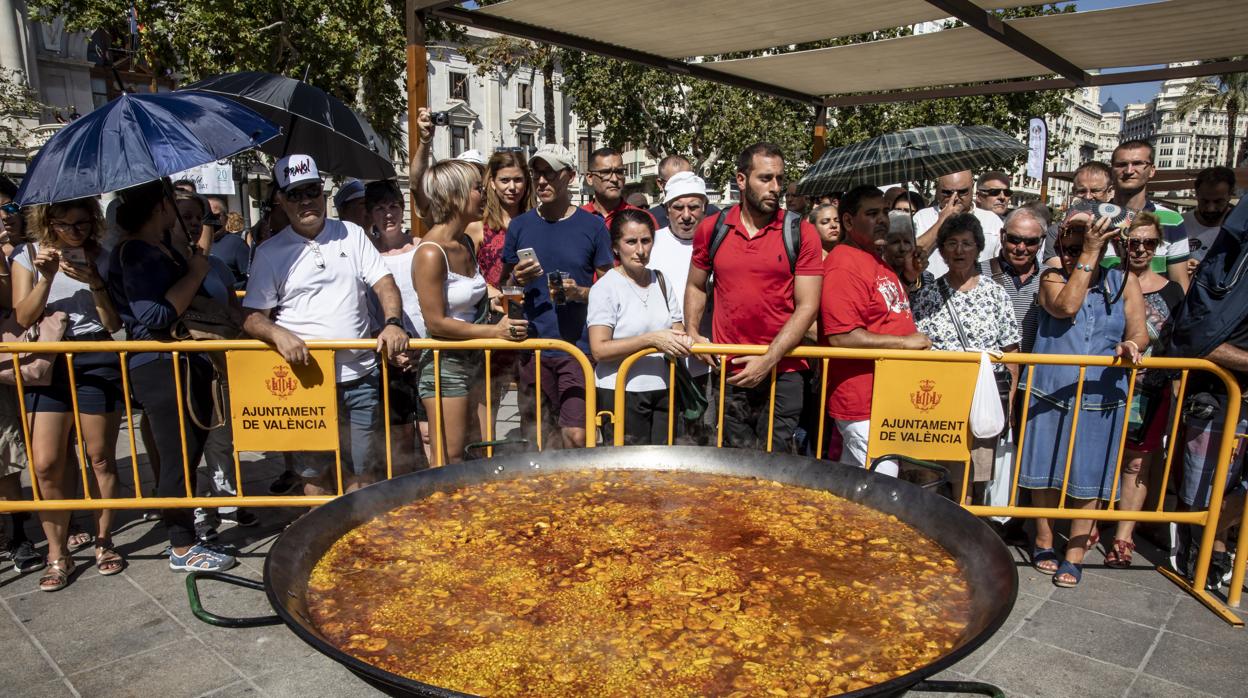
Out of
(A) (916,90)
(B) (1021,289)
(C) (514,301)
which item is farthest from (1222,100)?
(C) (514,301)

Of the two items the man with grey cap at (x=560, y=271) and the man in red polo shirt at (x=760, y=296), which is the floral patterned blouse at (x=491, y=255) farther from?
the man in red polo shirt at (x=760, y=296)

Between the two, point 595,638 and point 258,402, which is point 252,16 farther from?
point 595,638

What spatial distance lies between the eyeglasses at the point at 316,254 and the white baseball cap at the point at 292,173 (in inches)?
12.2

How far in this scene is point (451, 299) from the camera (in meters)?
4.42

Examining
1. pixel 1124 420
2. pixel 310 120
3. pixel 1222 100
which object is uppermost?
pixel 1222 100

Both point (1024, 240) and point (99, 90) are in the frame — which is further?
point (99, 90)

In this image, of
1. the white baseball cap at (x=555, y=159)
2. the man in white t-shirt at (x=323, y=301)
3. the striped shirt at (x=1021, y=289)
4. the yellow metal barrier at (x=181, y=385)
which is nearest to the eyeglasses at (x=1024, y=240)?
the striped shirt at (x=1021, y=289)

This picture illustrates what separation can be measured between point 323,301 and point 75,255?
119 cm

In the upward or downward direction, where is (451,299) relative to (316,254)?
downward

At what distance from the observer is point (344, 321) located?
420 cm

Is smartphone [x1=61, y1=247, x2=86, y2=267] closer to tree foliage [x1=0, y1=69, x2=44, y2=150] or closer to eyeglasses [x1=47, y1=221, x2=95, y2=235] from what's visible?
eyeglasses [x1=47, y1=221, x2=95, y2=235]

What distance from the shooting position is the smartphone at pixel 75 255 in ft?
12.5

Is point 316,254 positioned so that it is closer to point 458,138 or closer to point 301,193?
point 301,193

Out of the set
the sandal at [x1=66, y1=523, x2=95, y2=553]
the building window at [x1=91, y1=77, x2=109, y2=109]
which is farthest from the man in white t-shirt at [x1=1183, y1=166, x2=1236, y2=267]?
the building window at [x1=91, y1=77, x2=109, y2=109]
